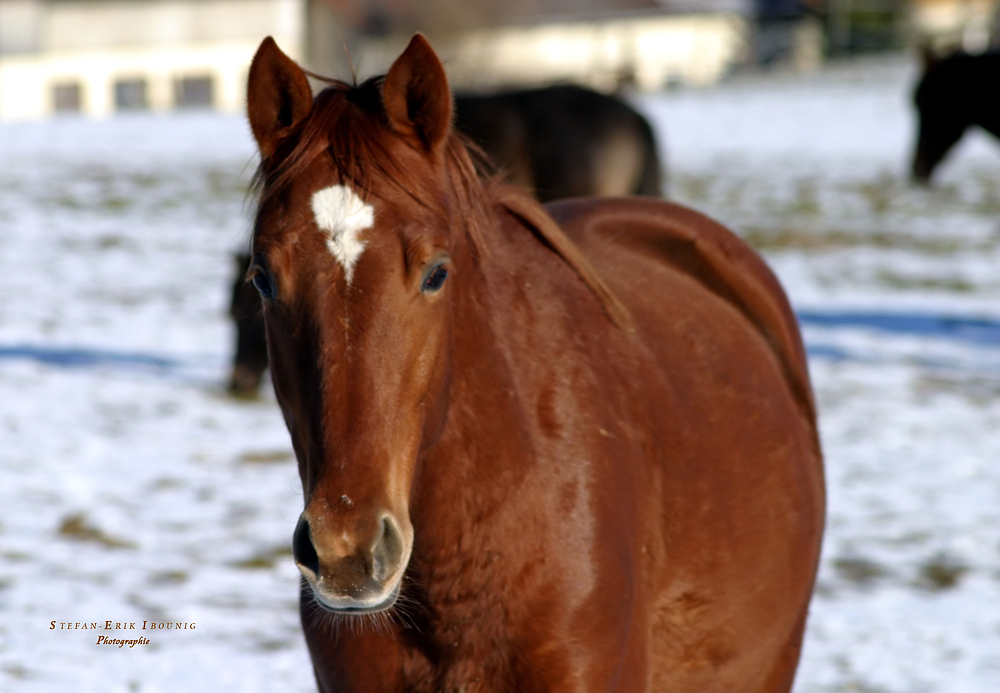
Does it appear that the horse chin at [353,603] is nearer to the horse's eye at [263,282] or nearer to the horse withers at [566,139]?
the horse's eye at [263,282]

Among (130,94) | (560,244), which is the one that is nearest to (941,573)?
(560,244)

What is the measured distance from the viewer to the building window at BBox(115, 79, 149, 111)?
39.8 m

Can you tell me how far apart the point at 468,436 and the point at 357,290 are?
36cm

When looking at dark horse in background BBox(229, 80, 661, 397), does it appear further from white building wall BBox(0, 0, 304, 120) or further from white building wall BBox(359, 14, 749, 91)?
white building wall BBox(359, 14, 749, 91)

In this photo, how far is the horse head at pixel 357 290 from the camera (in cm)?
155

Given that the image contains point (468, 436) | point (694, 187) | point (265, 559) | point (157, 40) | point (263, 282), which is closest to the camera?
point (263, 282)

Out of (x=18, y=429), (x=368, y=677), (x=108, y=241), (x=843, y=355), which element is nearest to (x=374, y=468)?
(x=368, y=677)

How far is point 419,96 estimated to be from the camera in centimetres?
176

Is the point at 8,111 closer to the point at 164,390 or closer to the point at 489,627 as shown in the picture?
the point at 164,390

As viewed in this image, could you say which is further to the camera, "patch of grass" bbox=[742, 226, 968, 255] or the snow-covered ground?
"patch of grass" bbox=[742, 226, 968, 255]

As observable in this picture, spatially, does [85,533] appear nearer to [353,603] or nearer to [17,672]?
[17,672]

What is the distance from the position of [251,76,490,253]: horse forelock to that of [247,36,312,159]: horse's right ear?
20 millimetres

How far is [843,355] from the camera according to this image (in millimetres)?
7625

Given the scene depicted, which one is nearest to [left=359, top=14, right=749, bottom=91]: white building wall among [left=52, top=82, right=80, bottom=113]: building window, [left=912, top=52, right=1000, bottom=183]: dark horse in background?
[left=52, top=82, right=80, bottom=113]: building window
